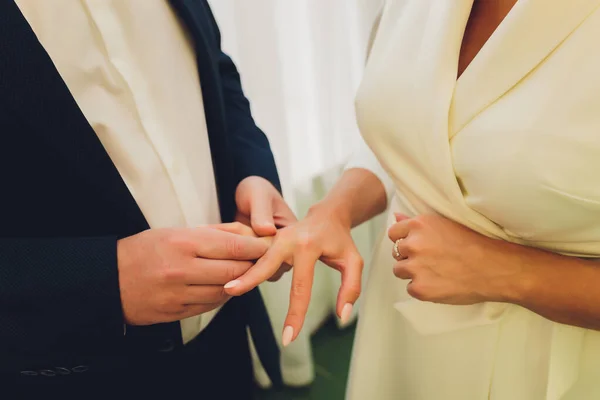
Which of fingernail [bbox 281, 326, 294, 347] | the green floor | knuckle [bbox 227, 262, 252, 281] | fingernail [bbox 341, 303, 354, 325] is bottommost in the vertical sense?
the green floor

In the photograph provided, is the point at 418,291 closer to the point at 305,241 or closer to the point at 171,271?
the point at 305,241

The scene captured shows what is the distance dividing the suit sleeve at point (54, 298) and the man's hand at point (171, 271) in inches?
0.6

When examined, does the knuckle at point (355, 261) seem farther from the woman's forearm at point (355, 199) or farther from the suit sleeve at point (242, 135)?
the suit sleeve at point (242, 135)

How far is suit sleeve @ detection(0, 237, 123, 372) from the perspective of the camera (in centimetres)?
51

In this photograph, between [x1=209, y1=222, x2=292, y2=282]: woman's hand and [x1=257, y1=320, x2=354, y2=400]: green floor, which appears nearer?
[x1=209, y1=222, x2=292, y2=282]: woman's hand

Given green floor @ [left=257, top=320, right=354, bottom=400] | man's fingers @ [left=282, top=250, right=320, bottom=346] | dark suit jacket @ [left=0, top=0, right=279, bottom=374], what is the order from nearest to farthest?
dark suit jacket @ [left=0, top=0, right=279, bottom=374]
man's fingers @ [left=282, top=250, right=320, bottom=346]
green floor @ [left=257, top=320, right=354, bottom=400]

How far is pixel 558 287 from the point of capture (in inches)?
22.2

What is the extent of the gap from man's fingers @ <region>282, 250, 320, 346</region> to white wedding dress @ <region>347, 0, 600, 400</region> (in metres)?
0.17

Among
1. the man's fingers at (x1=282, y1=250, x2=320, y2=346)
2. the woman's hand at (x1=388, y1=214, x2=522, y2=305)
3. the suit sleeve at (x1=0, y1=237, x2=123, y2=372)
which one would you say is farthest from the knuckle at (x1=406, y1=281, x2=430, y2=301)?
the suit sleeve at (x1=0, y1=237, x2=123, y2=372)

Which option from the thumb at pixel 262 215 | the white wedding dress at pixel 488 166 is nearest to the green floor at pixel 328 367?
the white wedding dress at pixel 488 166

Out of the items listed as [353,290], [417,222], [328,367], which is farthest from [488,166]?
[328,367]

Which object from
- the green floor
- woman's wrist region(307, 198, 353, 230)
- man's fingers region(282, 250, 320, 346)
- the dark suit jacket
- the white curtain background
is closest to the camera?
the dark suit jacket

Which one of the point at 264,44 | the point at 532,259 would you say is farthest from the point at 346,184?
the point at 264,44

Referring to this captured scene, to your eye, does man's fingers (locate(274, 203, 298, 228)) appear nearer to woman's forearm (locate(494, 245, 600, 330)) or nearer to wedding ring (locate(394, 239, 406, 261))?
wedding ring (locate(394, 239, 406, 261))
